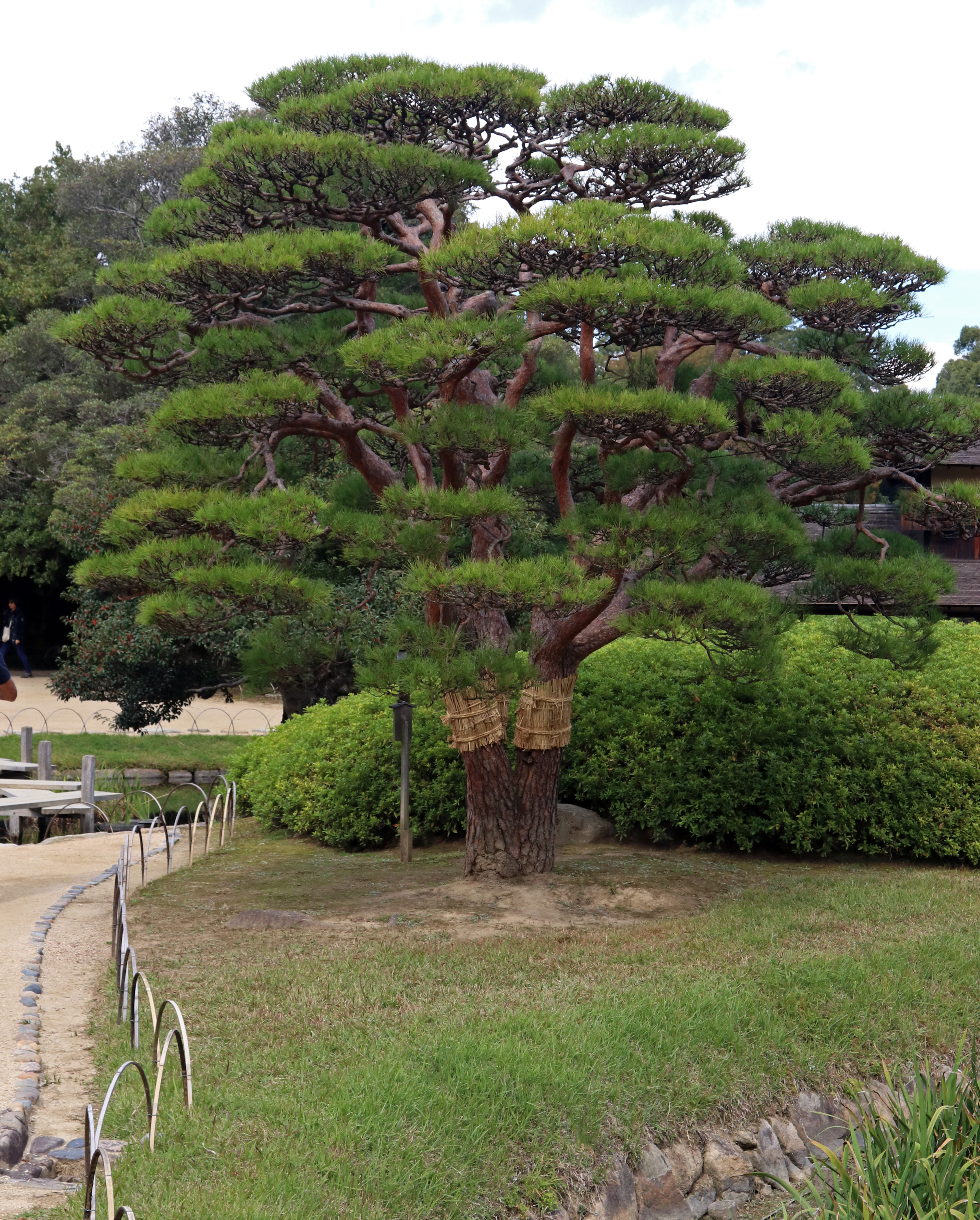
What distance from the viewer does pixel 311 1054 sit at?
5125 mm

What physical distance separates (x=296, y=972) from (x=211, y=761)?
1209cm

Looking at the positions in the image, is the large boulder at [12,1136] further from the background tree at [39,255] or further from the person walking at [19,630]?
the background tree at [39,255]

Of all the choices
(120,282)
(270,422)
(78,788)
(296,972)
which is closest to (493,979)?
(296,972)

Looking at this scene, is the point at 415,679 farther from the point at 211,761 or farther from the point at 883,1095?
the point at 211,761

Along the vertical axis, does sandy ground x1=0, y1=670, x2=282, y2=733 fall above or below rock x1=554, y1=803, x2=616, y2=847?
above

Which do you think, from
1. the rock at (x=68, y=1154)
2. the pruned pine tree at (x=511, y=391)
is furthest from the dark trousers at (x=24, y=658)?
the rock at (x=68, y=1154)

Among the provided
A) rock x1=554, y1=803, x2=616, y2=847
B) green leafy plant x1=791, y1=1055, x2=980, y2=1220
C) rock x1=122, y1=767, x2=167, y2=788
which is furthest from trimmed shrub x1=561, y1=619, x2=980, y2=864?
rock x1=122, y1=767, x2=167, y2=788

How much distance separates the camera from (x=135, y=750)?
18891mm

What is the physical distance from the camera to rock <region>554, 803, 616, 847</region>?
422 inches

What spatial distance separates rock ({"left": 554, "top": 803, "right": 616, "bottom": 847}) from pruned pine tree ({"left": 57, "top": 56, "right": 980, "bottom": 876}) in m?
1.89

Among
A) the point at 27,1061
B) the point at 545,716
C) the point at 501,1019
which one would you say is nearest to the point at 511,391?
the point at 545,716

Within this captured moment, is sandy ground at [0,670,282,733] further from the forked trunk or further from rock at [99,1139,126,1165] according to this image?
rock at [99,1139,126,1165]

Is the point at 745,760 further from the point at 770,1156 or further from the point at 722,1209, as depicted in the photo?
the point at 722,1209

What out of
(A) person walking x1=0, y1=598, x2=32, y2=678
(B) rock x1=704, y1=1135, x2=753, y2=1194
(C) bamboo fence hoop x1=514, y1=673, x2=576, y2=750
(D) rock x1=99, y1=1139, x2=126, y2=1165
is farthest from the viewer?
(A) person walking x1=0, y1=598, x2=32, y2=678
